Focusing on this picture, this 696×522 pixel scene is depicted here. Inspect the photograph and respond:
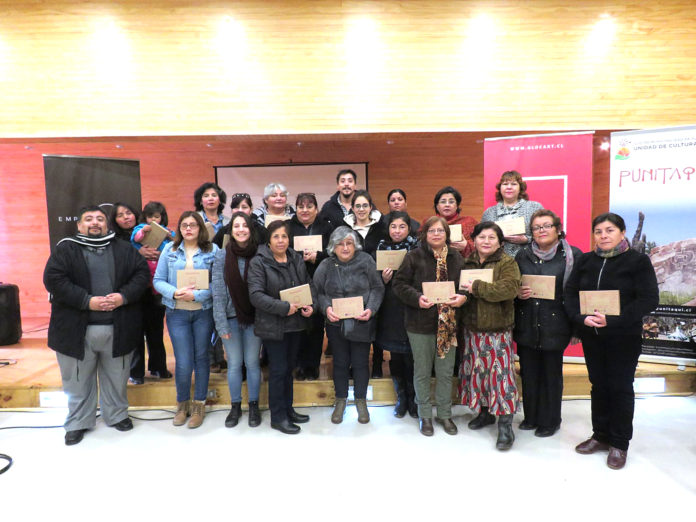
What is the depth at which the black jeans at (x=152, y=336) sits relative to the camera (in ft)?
11.4

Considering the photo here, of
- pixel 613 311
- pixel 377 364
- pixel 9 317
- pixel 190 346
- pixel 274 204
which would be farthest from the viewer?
pixel 9 317

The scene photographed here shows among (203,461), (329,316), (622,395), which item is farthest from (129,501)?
(622,395)

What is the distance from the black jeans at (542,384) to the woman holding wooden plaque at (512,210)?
92 centimetres

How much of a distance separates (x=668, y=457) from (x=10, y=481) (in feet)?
14.4

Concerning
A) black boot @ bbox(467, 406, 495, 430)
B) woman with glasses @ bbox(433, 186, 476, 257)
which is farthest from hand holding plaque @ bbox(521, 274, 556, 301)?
black boot @ bbox(467, 406, 495, 430)

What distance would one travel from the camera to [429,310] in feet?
9.39

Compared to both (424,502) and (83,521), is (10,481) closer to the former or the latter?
(83,521)

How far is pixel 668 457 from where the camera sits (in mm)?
2666

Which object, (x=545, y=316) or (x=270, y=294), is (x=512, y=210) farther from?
(x=270, y=294)

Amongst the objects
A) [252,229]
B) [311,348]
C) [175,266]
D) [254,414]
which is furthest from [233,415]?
[252,229]

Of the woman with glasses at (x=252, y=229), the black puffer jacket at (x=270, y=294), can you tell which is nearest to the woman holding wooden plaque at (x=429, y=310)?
the black puffer jacket at (x=270, y=294)

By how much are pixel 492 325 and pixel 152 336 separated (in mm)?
2952

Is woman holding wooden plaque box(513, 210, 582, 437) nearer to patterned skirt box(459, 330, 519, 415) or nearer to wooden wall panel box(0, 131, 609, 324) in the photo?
patterned skirt box(459, 330, 519, 415)

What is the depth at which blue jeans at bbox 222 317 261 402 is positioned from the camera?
3.07 m
